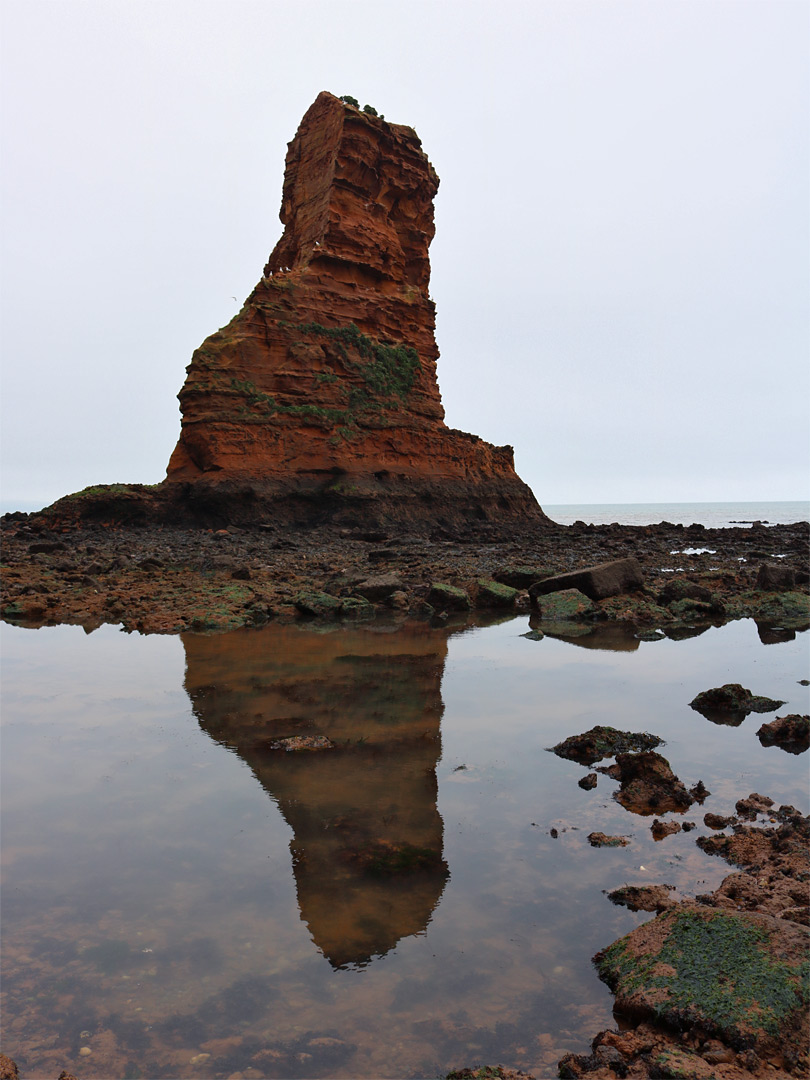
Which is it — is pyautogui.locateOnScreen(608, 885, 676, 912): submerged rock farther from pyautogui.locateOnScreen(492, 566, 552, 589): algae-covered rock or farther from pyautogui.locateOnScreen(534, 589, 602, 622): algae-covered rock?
pyautogui.locateOnScreen(492, 566, 552, 589): algae-covered rock

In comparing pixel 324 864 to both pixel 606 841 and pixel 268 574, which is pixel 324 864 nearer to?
pixel 606 841

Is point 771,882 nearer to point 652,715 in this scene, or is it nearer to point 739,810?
point 739,810

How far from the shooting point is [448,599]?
10469 millimetres

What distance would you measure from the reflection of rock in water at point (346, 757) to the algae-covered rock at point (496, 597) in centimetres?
278

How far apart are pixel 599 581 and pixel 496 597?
68.6 inches

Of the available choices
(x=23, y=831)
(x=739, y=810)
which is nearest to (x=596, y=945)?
(x=739, y=810)

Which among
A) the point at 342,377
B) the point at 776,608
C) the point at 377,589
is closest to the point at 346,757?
the point at 377,589

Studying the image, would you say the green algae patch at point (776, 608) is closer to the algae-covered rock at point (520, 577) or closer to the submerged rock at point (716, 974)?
the algae-covered rock at point (520, 577)

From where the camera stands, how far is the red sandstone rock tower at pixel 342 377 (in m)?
23.6

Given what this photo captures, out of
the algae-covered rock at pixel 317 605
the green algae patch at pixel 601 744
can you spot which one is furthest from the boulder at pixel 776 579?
the green algae patch at pixel 601 744

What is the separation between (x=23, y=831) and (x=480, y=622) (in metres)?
7.05

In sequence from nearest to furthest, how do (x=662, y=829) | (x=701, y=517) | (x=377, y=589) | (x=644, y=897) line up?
(x=644, y=897) < (x=662, y=829) < (x=377, y=589) < (x=701, y=517)

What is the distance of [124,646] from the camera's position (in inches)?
308

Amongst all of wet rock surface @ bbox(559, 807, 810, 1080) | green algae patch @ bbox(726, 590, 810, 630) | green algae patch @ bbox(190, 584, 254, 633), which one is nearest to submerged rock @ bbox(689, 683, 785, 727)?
wet rock surface @ bbox(559, 807, 810, 1080)
